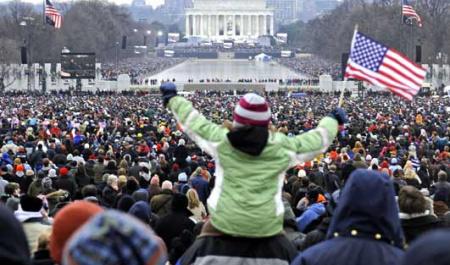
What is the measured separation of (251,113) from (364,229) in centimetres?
143

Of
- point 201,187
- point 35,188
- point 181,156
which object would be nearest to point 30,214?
point 201,187

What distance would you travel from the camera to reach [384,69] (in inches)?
346

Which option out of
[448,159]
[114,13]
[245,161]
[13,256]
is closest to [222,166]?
[245,161]

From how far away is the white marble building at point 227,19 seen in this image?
18438 cm

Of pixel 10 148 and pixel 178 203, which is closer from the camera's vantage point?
pixel 178 203

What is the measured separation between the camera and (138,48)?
146625mm

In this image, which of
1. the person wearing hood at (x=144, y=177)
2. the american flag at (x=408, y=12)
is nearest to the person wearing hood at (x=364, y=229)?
the person wearing hood at (x=144, y=177)

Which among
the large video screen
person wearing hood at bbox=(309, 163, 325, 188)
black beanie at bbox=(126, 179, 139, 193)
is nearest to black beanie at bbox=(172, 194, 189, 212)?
black beanie at bbox=(126, 179, 139, 193)

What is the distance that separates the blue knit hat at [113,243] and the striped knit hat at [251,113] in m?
2.52

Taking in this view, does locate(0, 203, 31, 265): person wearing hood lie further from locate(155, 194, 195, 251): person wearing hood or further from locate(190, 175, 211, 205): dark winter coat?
locate(190, 175, 211, 205): dark winter coat

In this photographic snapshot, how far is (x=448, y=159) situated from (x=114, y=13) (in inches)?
4871

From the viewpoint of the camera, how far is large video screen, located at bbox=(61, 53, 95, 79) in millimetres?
65000

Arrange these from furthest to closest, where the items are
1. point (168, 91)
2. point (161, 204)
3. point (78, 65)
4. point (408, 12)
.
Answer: point (78, 65) < point (408, 12) < point (161, 204) < point (168, 91)

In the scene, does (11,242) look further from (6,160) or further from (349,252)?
(6,160)
